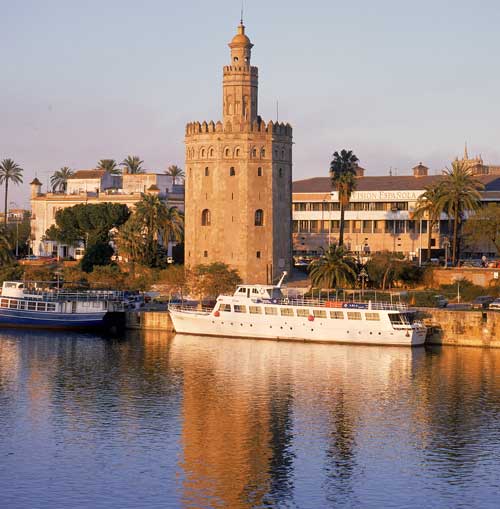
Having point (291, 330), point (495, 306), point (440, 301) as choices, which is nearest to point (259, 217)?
point (440, 301)

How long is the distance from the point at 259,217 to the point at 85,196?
40317mm

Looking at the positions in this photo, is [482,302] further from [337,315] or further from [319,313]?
[319,313]

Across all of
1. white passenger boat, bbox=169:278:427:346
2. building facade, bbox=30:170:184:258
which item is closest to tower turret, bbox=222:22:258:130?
white passenger boat, bbox=169:278:427:346

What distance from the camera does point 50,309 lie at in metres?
97.7

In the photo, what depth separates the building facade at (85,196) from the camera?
144 metres

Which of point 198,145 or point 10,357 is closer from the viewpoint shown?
point 10,357

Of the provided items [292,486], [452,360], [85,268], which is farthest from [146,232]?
[292,486]

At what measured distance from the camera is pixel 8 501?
46.6 meters

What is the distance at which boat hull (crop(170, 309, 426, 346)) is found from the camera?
83.9 meters

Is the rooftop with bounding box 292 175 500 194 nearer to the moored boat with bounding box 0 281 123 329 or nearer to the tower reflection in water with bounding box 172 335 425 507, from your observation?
the moored boat with bounding box 0 281 123 329

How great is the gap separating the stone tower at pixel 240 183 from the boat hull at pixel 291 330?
19406mm

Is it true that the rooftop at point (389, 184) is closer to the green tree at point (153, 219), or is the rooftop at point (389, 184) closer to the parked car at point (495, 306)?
the green tree at point (153, 219)

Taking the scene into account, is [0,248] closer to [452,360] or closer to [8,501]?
[452,360]

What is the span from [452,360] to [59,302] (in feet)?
115
